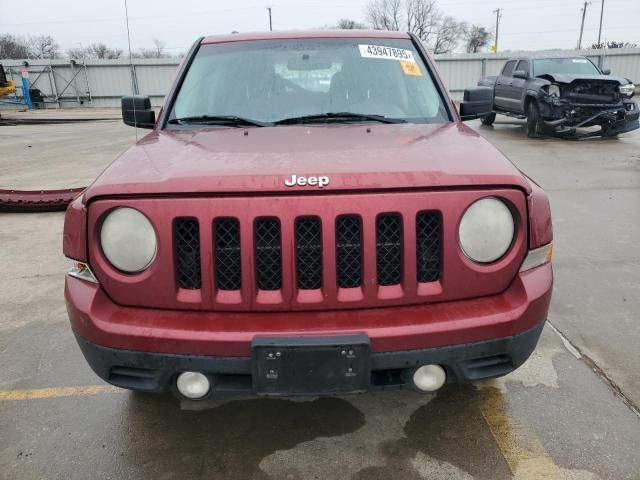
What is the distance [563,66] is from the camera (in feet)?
39.0

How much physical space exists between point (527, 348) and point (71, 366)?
97.6 inches

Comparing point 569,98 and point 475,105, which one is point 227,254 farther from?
point 569,98

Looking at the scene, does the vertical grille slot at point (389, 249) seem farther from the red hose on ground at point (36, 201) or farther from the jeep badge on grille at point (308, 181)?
the red hose on ground at point (36, 201)

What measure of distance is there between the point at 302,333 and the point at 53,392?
5.62 ft

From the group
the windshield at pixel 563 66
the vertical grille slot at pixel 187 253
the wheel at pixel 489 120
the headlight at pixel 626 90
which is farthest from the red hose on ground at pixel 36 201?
the wheel at pixel 489 120

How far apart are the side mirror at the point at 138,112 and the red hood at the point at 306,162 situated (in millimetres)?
1060

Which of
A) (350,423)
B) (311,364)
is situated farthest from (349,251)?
(350,423)

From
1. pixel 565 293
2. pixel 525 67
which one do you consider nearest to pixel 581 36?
pixel 525 67

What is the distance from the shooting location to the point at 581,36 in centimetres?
6378

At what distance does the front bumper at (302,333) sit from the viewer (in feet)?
5.80

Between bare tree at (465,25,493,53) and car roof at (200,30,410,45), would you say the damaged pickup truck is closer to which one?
car roof at (200,30,410,45)

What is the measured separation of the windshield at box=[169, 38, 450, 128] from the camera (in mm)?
2842

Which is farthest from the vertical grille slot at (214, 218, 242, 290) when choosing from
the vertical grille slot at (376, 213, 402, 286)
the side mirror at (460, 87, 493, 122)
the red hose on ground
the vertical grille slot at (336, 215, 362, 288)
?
the red hose on ground

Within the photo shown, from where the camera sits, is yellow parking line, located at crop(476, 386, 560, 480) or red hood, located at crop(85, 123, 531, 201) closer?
red hood, located at crop(85, 123, 531, 201)
